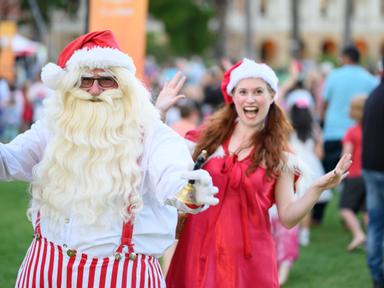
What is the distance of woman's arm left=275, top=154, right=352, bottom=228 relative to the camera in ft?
16.0

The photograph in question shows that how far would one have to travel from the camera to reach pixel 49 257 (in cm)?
424

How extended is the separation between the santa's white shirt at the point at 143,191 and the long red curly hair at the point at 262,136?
3.36ft

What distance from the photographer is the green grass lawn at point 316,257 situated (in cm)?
898

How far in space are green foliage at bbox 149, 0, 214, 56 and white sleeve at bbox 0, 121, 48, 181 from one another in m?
52.1

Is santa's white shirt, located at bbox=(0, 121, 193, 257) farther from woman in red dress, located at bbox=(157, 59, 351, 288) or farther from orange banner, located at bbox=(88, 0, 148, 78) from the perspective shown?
orange banner, located at bbox=(88, 0, 148, 78)

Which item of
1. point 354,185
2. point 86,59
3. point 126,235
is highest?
point 86,59

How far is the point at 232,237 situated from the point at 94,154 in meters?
1.30

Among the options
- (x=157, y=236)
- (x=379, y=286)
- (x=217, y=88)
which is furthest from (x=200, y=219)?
(x=217, y=88)

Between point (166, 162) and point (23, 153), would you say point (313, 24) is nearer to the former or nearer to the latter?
point (23, 153)

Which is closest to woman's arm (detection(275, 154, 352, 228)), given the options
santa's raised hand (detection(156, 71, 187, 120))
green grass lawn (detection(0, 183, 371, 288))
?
santa's raised hand (detection(156, 71, 187, 120))

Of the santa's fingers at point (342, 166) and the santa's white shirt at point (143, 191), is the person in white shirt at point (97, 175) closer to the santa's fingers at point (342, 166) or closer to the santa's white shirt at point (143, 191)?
the santa's white shirt at point (143, 191)

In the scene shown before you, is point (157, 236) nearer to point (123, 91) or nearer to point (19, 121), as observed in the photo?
point (123, 91)

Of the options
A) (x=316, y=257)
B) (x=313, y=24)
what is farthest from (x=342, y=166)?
(x=313, y=24)

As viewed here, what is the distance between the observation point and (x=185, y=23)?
58.5 meters
